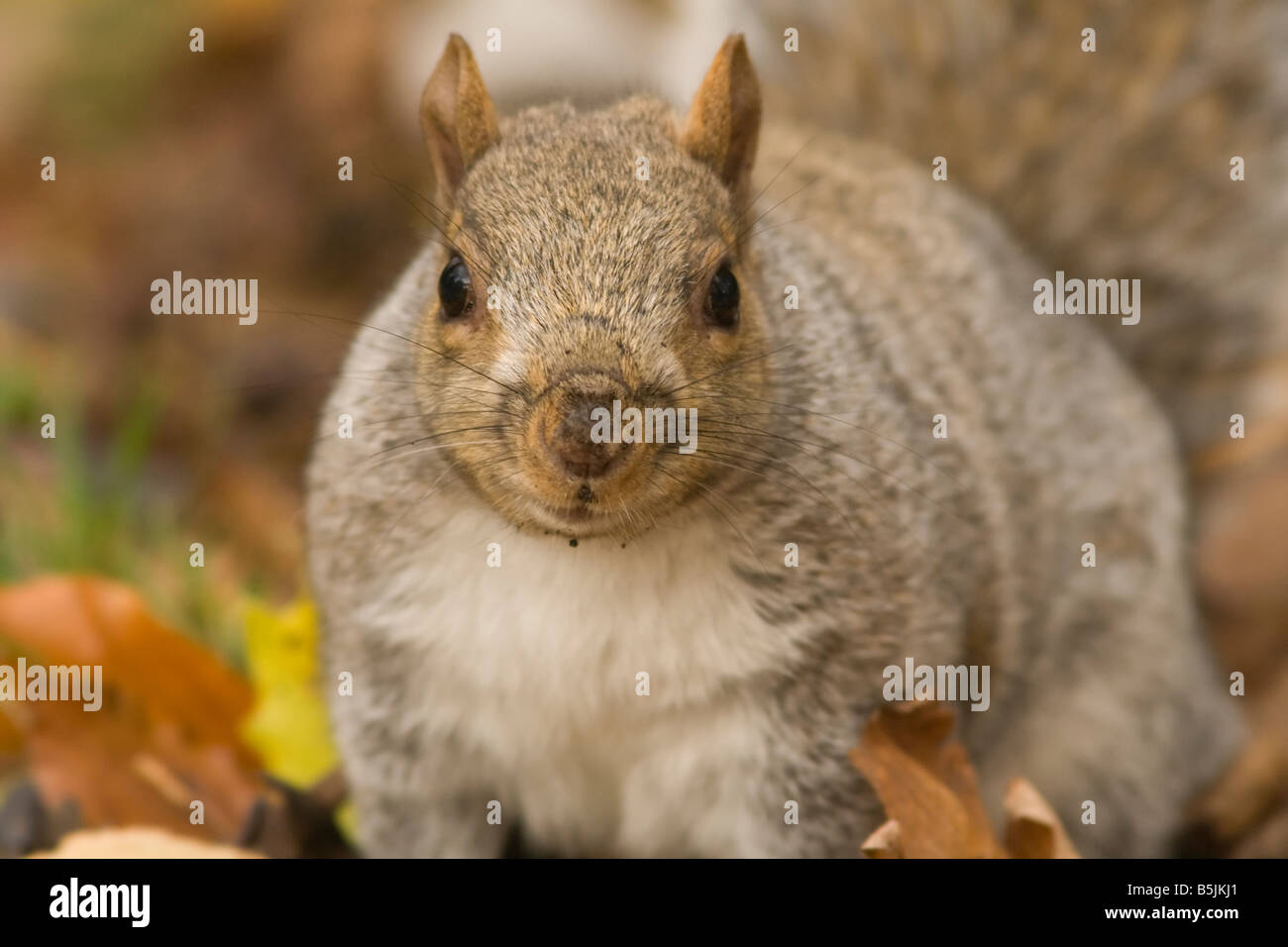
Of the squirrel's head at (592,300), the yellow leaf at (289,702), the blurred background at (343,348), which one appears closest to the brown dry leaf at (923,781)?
the squirrel's head at (592,300)

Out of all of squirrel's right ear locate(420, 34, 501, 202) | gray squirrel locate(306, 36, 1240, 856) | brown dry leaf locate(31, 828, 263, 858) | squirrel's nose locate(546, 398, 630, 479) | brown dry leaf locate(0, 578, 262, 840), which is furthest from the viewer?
brown dry leaf locate(0, 578, 262, 840)

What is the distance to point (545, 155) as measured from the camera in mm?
2035

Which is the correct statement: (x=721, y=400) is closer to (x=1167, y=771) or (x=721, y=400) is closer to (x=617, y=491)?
(x=617, y=491)

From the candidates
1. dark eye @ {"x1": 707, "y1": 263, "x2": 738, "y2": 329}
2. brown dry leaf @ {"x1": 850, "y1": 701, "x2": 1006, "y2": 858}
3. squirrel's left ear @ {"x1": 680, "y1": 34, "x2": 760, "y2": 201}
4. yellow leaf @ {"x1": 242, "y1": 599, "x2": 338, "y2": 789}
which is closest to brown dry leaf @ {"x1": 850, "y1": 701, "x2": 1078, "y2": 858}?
brown dry leaf @ {"x1": 850, "y1": 701, "x2": 1006, "y2": 858}

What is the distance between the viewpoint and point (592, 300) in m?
1.88

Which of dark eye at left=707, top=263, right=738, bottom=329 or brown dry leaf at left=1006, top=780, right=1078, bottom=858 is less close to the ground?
dark eye at left=707, top=263, right=738, bottom=329

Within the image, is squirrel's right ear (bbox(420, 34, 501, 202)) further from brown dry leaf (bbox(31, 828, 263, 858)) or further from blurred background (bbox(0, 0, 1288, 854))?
brown dry leaf (bbox(31, 828, 263, 858))

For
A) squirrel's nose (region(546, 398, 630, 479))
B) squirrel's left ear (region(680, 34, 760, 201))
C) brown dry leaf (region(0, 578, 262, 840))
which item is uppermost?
squirrel's left ear (region(680, 34, 760, 201))

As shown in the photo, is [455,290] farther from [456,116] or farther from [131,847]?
[131,847]

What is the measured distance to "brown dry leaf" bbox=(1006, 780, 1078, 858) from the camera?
2.23 metres

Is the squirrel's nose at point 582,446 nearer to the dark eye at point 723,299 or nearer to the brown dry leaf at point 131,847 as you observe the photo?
the dark eye at point 723,299

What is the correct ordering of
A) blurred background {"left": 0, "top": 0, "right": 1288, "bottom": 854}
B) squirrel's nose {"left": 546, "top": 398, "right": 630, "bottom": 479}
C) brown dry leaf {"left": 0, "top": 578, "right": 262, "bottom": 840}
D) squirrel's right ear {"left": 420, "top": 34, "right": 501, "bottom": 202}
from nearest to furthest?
squirrel's nose {"left": 546, "top": 398, "right": 630, "bottom": 479} < squirrel's right ear {"left": 420, "top": 34, "right": 501, "bottom": 202} < brown dry leaf {"left": 0, "top": 578, "right": 262, "bottom": 840} < blurred background {"left": 0, "top": 0, "right": 1288, "bottom": 854}

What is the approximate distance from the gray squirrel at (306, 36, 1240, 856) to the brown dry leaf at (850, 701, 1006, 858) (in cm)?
7

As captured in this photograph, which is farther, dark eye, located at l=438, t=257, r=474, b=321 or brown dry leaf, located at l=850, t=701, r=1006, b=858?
brown dry leaf, located at l=850, t=701, r=1006, b=858
